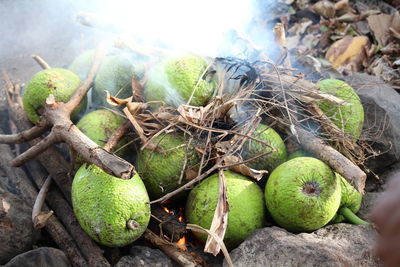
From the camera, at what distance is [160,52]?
3285 mm

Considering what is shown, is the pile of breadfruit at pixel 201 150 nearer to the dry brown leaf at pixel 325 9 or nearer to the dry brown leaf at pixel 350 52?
the dry brown leaf at pixel 350 52

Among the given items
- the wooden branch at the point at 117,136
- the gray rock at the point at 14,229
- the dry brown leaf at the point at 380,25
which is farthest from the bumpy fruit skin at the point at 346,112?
the dry brown leaf at the point at 380,25

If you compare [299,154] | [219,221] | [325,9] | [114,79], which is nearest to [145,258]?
[219,221]

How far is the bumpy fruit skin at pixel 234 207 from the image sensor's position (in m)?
2.48

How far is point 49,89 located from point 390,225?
2850 millimetres

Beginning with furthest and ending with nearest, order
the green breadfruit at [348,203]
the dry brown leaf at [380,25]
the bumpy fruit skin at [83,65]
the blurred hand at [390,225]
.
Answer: the dry brown leaf at [380,25], the bumpy fruit skin at [83,65], the green breadfruit at [348,203], the blurred hand at [390,225]

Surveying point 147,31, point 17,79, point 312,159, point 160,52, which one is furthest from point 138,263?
point 17,79

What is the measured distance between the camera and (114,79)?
3182mm

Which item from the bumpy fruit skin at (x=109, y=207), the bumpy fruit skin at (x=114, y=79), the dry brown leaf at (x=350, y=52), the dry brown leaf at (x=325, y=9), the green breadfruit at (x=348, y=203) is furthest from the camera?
the dry brown leaf at (x=325, y=9)

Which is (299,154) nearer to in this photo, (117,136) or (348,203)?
(348,203)

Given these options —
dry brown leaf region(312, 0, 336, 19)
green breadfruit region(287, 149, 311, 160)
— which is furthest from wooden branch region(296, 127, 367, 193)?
dry brown leaf region(312, 0, 336, 19)

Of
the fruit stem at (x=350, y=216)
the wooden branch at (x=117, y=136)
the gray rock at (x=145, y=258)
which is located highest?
the wooden branch at (x=117, y=136)

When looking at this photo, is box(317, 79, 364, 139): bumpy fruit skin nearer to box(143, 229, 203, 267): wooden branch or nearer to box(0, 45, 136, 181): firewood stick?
box(143, 229, 203, 267): wooden branch

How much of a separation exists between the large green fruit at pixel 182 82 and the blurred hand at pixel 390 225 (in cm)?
218
